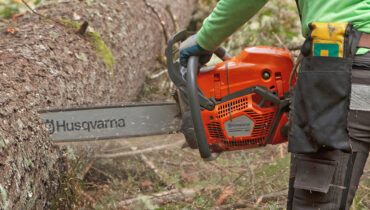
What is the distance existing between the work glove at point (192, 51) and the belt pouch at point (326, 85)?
1.80ft

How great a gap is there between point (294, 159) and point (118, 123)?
1.05 metres

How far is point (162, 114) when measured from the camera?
7.57 ft

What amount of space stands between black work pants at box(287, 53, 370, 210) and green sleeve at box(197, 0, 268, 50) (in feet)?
1.40

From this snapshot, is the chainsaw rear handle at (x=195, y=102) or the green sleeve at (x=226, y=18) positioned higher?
the green sleeve at (x=226, y=18)

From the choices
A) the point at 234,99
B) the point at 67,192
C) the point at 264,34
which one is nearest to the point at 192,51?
the point at 234,99

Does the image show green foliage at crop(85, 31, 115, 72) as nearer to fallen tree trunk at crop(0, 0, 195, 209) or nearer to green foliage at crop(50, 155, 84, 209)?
fallen tree trunk at crop(0, 0, 195, 209)

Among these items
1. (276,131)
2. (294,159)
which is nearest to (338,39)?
(294,159)

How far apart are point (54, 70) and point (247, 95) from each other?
1227 millimetres

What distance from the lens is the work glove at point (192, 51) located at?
1.90m

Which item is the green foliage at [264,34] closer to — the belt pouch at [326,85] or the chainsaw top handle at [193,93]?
the chainsaw top handle at [193,93]

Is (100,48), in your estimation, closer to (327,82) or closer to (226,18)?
(226,18)

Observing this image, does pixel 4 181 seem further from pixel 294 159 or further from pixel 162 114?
pixel 294 159

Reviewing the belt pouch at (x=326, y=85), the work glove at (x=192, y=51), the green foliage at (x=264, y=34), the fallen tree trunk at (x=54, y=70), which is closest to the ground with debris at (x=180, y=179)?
the fallen tree trunk at (x=54, y=70)

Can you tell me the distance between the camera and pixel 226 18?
1.62 meters
